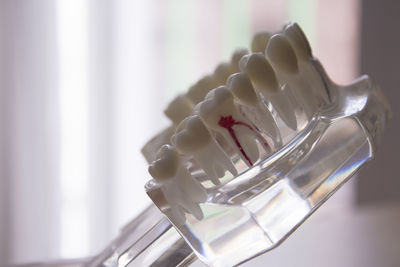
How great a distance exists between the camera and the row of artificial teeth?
0.33m

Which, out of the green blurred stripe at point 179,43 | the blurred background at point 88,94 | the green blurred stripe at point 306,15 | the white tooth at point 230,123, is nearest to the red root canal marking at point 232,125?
the white tooth at point 230,123

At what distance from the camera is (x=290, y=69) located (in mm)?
382

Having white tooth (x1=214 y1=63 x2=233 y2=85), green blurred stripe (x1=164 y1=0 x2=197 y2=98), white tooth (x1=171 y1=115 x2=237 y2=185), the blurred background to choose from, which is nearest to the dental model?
white tooth (x1=214 y1=63 x2=233 y2=85)

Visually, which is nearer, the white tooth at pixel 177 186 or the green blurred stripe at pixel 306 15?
the white tooth at pixel 177 186

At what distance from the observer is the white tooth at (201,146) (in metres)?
0.34

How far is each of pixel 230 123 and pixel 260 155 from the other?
0.04 meters

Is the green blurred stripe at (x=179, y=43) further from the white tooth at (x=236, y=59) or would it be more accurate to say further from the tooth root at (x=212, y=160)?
the tooth root at (x=212, y=160)

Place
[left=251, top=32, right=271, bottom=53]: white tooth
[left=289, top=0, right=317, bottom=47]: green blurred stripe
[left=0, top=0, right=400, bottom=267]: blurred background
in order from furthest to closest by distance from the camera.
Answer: [left=289, top=0, right=317, bottom=47]: green blurred stripe < [left=0, top=0, right=400, bottom=267]: blurred background < [left=251, top=32, right=271, bottom=53]: white tooth

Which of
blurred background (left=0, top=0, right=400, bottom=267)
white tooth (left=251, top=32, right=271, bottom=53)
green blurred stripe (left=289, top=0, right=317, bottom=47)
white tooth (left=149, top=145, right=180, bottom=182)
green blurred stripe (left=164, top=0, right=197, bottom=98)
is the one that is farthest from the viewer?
green blurred stripe (left=289, top=0, right=317, bottom=47)

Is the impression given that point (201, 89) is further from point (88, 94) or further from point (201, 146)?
point (88, 94)

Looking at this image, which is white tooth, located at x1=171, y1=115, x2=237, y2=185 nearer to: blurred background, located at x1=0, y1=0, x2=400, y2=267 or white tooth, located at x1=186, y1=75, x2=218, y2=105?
white tooth, located at x1=186, y1=75, x2=218, y2=105

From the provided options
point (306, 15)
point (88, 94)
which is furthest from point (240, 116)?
point (306, 15)

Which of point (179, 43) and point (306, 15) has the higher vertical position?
point (179, 43)

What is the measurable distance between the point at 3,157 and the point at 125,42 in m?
0.51
